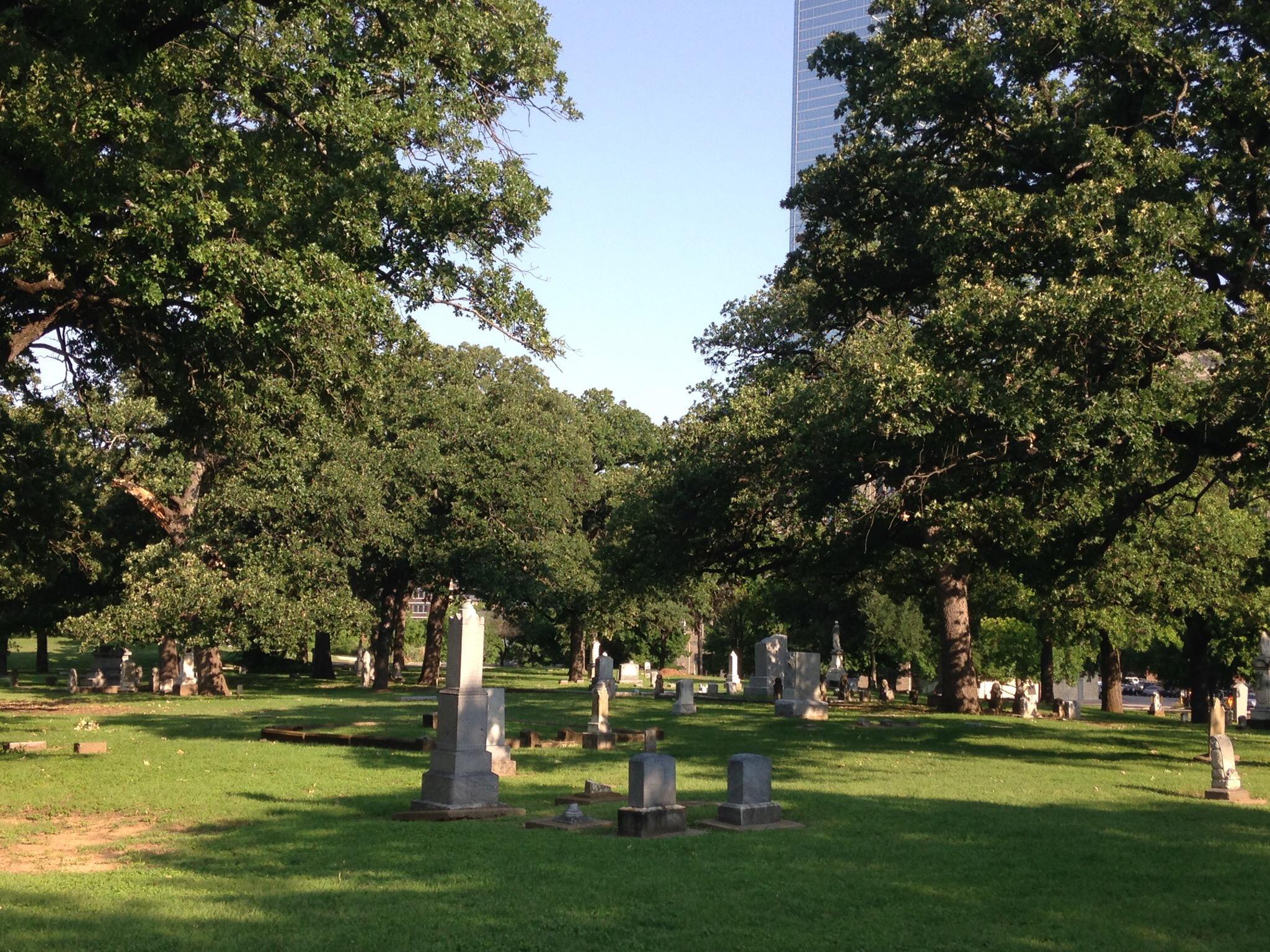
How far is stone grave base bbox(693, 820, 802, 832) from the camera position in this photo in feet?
39.3

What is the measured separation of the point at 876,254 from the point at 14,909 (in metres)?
16.8

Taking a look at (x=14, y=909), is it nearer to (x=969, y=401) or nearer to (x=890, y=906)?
(x=890, y=906)

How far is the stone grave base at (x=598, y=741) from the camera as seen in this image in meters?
21.4

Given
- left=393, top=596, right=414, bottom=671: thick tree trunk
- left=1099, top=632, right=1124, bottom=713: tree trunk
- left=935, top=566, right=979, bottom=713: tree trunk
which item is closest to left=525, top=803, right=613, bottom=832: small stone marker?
left=935, top=566, right=979, bottom=713: tree trunk

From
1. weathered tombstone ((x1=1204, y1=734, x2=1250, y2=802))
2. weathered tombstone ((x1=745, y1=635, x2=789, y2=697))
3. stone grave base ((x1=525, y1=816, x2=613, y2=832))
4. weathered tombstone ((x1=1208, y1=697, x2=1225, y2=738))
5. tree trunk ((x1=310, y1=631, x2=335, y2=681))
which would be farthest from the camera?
tree trunk ((x1=310, y1=631, x2=335, y2=681))

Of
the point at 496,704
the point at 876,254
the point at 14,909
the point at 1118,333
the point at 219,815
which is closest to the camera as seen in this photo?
the point at 14,909

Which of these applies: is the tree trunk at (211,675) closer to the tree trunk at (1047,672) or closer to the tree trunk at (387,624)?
the tree trunk at (387,624)

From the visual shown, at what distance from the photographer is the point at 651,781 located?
38.5 ft

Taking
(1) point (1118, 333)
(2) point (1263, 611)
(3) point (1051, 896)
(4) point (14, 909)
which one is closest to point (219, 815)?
(4) point (14, 909)

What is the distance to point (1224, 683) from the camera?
56.0 metres

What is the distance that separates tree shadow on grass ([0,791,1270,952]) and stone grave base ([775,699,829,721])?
18504 millimetres

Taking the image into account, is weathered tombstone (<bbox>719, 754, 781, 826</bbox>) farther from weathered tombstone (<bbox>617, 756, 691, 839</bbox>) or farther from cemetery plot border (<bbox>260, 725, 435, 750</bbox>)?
cemetery plot border (<bbox>260, 725, 435, 750</bbox>)

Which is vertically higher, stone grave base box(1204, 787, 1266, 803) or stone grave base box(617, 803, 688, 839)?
stone grave base box(617, 803, 688, 839)

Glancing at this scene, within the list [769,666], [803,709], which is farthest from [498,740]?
[769,666]
